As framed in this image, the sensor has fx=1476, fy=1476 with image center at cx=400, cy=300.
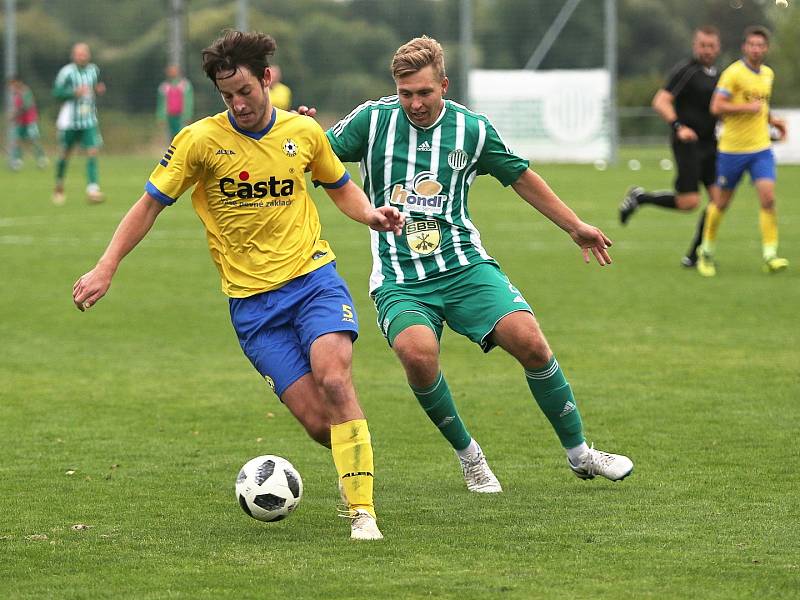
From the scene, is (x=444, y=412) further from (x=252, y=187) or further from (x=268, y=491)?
(x=252, y=187)

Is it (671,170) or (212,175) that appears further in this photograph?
(671,170)

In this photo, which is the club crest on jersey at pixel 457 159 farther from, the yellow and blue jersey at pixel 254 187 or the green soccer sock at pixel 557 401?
the green soccer sock at pixel 557 401

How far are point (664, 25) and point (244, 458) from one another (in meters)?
59.7

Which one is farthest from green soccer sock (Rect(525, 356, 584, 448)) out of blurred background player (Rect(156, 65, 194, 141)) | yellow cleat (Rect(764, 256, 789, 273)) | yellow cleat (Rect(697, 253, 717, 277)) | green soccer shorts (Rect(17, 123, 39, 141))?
green soccer shorts (Rect(17, 123, 39, 141))

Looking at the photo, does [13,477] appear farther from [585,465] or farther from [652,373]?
[652,373]

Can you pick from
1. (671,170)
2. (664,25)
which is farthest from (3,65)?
(664,25)

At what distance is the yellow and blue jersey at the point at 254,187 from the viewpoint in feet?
18.9

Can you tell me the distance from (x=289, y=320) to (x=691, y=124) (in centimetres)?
1007

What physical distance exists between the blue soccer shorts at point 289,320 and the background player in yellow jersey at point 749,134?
8817 millimetres

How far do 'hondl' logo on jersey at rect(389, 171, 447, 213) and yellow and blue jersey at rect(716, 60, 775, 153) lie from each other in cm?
829

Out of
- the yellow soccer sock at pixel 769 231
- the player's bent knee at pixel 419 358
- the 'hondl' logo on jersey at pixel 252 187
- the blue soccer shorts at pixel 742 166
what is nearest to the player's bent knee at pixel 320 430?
the player's bent knee at pixel 419 358

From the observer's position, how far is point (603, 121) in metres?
36.5

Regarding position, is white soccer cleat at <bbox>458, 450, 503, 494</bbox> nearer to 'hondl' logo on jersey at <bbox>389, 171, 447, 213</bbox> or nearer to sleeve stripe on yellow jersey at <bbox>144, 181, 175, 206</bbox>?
'hondl' logo on jersey at <bbox>389, 171, 447, 213</bbox>

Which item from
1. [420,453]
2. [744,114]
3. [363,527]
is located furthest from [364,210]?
[744,114]
